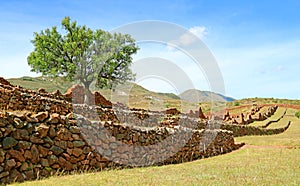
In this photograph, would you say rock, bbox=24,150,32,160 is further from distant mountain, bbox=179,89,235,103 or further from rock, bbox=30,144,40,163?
distant mountain, bbox=179,89,235,103

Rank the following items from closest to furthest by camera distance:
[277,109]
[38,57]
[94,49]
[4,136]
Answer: [4,136] → [38,57] → [94,49] → [277,109]

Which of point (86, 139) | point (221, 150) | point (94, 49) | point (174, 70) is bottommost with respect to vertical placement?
point (221, 150)

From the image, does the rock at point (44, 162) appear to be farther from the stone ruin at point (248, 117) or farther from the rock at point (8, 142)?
the stone ruin at point (248, 117)

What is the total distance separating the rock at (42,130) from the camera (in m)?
8.64

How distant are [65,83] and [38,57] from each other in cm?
447

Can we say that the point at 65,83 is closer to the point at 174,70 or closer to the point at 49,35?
the point at 49,35

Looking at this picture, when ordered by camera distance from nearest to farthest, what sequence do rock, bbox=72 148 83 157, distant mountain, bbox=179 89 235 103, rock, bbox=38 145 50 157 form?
rock, bbox=38 145 50 157, rock, bbox=72 148 83 157, distant mountain, bbox=179 89 235 103

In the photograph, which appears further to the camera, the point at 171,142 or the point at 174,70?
the point at 174,70

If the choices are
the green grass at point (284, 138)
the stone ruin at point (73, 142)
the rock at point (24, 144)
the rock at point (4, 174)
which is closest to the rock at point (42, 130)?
the stone ruin at point (73, 142)

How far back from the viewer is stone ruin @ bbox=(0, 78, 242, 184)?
26.6 ft

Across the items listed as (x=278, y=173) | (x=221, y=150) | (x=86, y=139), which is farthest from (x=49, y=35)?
(x=278, y=173)

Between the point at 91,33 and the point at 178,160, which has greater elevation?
the point at 91,33

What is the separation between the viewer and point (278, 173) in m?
9.76

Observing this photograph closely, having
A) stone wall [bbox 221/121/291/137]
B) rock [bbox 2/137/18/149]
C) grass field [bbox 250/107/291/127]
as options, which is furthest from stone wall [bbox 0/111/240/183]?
grass field [bbox 250/107/291/127]
